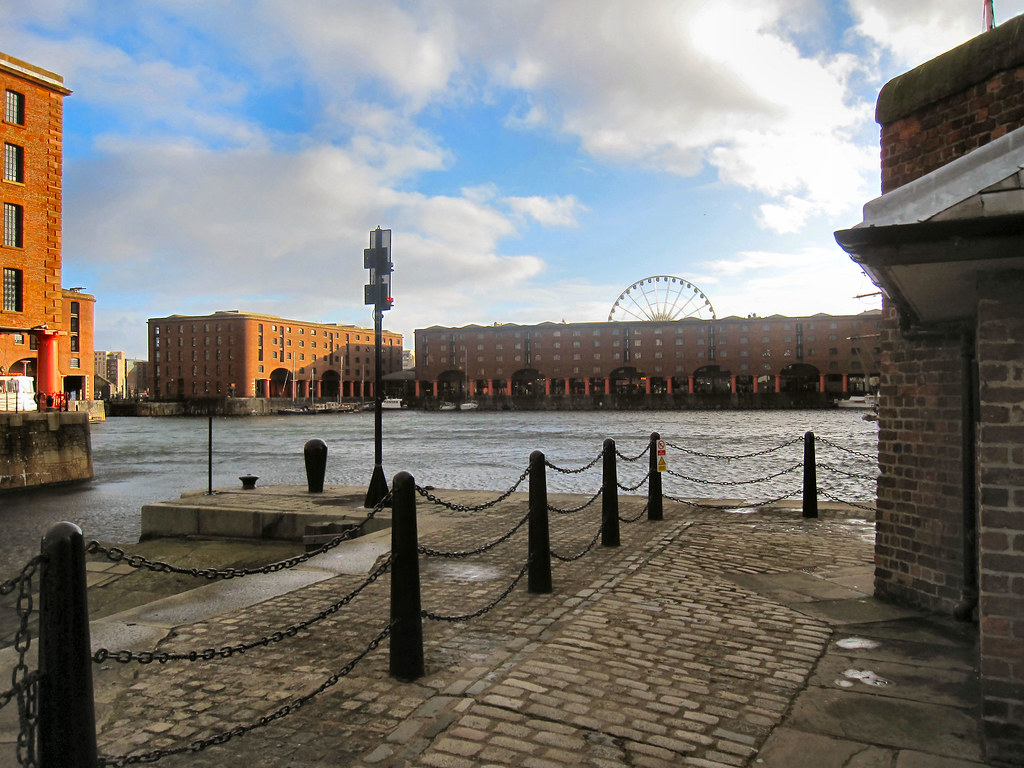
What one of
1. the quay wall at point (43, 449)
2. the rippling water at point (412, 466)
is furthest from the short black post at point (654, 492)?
the quay wall at point (43, 449)

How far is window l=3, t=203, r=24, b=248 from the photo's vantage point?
34781 mm

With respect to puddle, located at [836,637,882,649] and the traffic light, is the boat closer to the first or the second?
the traffic light

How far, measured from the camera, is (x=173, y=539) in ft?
36.1

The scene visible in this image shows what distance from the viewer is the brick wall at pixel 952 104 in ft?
15.1

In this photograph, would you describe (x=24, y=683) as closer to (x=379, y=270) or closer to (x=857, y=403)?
(x=379, y=270)

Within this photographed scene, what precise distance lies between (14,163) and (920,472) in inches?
1740

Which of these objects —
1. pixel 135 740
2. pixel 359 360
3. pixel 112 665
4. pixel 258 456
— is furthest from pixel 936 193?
pixel 359 360

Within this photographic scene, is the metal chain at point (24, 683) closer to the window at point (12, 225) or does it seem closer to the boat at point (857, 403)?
the window at point (12, 225)

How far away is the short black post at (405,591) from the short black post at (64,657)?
186cm

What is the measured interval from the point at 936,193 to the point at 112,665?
5597 mm

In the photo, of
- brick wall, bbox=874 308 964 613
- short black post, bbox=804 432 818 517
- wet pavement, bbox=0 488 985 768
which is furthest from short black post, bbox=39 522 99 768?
short black post, bbox=804 432 818 517

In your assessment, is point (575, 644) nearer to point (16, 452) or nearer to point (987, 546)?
point (987, 546)

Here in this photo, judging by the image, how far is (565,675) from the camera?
419 centimetres

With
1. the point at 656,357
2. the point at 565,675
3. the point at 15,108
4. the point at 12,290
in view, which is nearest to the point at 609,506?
the point at 565,675
